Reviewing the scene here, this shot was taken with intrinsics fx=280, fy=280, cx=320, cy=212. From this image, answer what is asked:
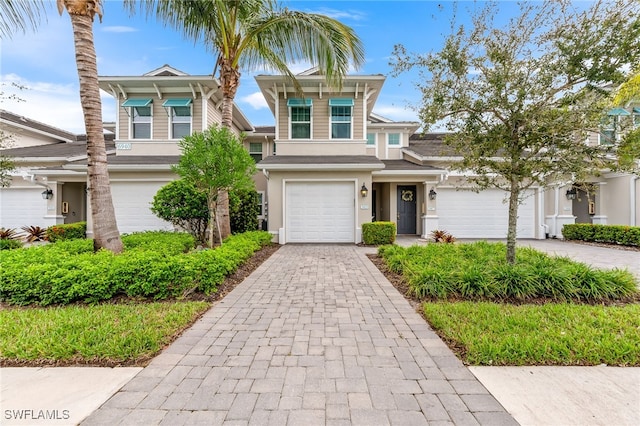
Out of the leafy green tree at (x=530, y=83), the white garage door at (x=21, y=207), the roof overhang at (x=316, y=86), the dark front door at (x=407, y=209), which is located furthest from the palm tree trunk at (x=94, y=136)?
the dark front door at (x=407, y=209)

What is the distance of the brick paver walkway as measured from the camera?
2098 millimetres

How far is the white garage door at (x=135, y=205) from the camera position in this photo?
38.9 ft

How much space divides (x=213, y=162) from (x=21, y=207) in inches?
496

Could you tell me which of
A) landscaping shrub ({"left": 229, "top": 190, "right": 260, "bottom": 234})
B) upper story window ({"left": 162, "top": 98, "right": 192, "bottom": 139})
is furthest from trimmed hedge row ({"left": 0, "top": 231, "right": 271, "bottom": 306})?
upper story window ({"left": 162, "top": 98, "right": 192, "bottom": 139})

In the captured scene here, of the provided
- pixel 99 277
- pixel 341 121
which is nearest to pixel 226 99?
pixel 341 121

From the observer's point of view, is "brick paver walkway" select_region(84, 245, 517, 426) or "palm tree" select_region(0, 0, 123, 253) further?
"palm tree" select_region(0, 0, 123, 253)

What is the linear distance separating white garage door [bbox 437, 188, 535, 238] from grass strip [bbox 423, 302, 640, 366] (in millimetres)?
9019

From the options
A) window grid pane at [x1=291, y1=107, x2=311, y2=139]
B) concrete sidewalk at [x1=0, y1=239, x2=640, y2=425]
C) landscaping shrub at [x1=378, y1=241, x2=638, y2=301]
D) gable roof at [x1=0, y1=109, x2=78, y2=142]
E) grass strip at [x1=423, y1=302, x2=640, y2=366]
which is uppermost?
gable roof at [x1=0, y1=109, x2=78, y2=142]

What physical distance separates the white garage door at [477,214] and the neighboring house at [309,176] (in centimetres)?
5

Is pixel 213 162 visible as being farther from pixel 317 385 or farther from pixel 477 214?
pixel 477 214

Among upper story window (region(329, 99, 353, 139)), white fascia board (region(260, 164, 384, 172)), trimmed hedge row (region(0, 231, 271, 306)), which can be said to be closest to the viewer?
trimmed hedge row (region(0, 231, 271, 306))

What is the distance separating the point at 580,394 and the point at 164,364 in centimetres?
376

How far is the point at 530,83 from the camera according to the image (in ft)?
16.7

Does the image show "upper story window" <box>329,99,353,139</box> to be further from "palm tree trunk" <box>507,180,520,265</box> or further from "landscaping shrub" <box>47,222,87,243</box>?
"landscaping shrub" <box>47,222,87,243</box>
